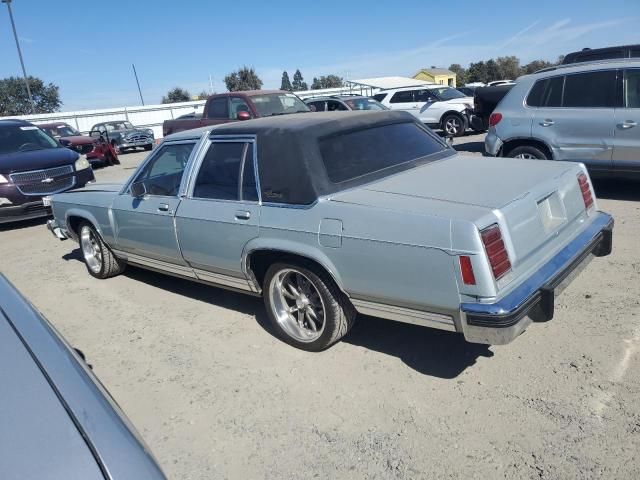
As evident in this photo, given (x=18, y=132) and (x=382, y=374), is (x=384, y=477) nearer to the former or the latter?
(x=382, y=374)

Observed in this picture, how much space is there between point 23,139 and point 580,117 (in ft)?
32.4

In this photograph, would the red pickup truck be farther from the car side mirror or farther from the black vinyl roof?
the black vinyl roof

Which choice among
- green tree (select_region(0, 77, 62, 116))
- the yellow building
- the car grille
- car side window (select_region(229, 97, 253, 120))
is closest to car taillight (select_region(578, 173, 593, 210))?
the car grille

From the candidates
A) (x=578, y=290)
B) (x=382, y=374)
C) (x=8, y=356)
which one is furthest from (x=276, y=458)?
(x=578, y=290)

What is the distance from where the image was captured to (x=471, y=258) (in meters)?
2.66

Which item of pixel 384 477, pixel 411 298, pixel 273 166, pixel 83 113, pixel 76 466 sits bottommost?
pixel 384 477

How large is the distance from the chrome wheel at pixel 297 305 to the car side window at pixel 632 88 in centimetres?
512

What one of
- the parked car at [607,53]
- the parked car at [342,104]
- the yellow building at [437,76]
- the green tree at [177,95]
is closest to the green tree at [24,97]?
the green tree at [177,95]

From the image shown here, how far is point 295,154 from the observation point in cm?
349

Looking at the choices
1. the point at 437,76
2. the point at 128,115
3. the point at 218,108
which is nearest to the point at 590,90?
the point at 218,108

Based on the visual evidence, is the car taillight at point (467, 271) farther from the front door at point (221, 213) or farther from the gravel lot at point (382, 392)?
the front door at point (221, 213)

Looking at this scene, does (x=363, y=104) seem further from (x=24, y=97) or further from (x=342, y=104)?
(x=24, y=97)

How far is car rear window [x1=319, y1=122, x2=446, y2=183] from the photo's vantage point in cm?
357

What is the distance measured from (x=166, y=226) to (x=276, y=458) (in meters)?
2.34
